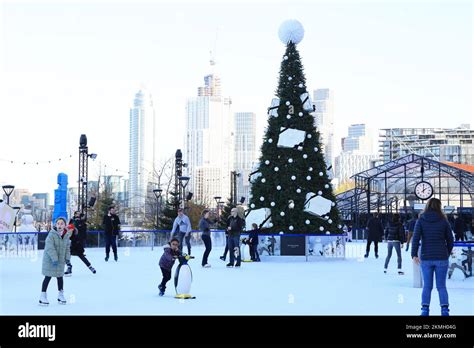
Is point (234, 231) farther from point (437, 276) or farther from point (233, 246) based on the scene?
point (437, 276)

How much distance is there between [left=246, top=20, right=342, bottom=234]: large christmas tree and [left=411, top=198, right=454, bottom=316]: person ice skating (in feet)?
42.3

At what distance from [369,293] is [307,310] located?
245cm

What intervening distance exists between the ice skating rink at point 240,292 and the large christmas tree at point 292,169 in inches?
149

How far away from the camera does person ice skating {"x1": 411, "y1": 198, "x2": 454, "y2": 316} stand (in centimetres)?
820

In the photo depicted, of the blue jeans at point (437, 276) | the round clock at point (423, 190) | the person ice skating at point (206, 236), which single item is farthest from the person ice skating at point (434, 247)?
the round clock at point (423, 190)

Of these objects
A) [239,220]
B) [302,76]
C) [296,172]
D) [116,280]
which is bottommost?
[116,280]

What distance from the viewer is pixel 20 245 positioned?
77.3 feet

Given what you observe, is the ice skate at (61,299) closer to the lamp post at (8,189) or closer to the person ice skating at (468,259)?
the person ice skating at (468,259)

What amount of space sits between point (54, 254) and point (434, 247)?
4874 mm

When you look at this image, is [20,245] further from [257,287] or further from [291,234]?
[257,287]

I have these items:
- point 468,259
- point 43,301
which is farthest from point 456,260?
point 43,301

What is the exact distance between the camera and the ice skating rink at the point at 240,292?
9391mm
